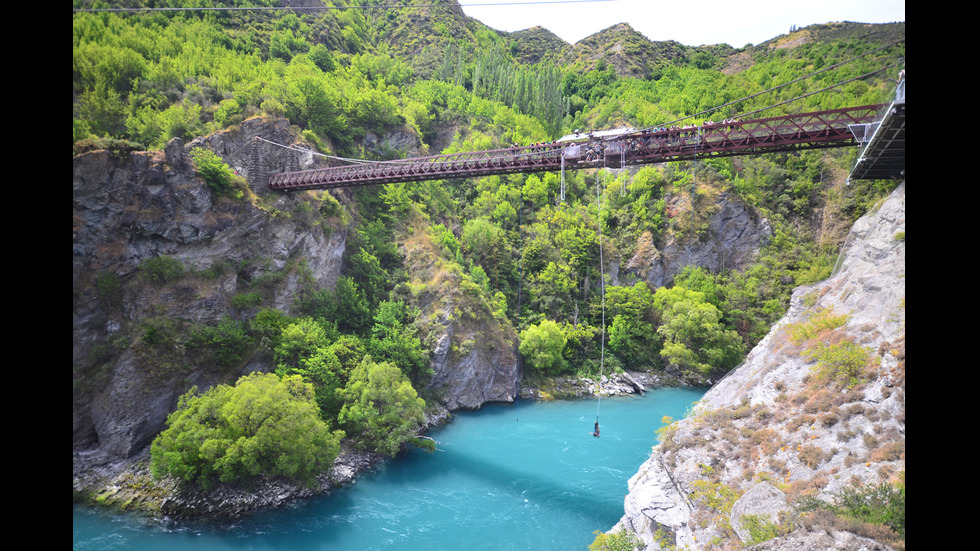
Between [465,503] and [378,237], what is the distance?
54.8ft

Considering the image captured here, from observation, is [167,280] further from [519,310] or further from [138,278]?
[519,310]

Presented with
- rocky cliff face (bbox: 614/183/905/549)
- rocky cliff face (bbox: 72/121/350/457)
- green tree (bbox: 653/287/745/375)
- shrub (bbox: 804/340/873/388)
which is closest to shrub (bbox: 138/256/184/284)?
rocky cliff face (bbox: 72/121/350/457)

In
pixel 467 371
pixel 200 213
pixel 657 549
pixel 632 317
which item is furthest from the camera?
pixel 632 317

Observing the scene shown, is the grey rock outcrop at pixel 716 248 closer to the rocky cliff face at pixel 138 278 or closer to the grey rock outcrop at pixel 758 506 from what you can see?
the rocky cliff face at pixel 138 278

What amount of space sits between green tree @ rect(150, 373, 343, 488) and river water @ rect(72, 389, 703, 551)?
146 centimetres

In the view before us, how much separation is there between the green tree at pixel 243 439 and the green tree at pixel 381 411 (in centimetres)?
249

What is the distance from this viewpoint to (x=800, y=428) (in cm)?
775

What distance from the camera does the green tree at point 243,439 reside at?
13867 mm

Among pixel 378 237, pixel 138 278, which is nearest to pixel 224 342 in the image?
pixel 138 278

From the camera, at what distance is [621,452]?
61.9 feet
